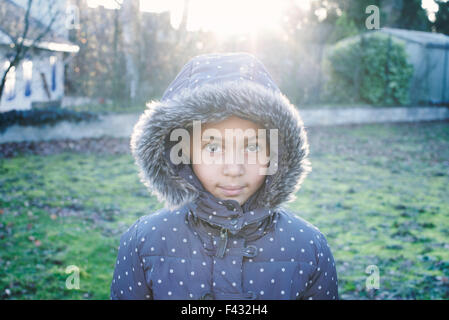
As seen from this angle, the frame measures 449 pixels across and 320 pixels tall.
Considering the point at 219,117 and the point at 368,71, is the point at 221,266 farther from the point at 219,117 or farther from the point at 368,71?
the point at 368,71

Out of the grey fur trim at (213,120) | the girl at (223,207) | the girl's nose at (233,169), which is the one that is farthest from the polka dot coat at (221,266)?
the girl's nose at (233,169)

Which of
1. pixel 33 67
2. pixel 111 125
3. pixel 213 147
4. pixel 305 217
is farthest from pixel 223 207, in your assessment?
pixel 33 67

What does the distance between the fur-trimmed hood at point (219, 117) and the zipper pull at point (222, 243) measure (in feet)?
0.68

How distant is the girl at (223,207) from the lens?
182cm

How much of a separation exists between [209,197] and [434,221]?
15.9 ft

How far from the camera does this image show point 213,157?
1900 mm

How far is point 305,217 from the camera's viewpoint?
19.2 ft

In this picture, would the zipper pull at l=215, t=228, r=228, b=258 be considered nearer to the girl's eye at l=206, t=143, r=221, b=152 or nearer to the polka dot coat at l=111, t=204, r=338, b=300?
the polka dot coat at l=111, t=204, r=338, b=300

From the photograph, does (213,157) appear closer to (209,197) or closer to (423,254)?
(209,197)

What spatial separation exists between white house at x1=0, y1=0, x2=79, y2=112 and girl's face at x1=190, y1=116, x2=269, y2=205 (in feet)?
24.9

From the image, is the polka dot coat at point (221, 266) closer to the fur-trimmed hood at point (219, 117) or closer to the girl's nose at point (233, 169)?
the fur-trimmed hood at point (219, 117)

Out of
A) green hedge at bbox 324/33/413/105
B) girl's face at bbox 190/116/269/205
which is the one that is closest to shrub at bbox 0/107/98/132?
green hedge at bbox 324/33/413/105

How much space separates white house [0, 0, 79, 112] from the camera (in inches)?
383

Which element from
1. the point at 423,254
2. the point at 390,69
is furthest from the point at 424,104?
the point at 423,254
